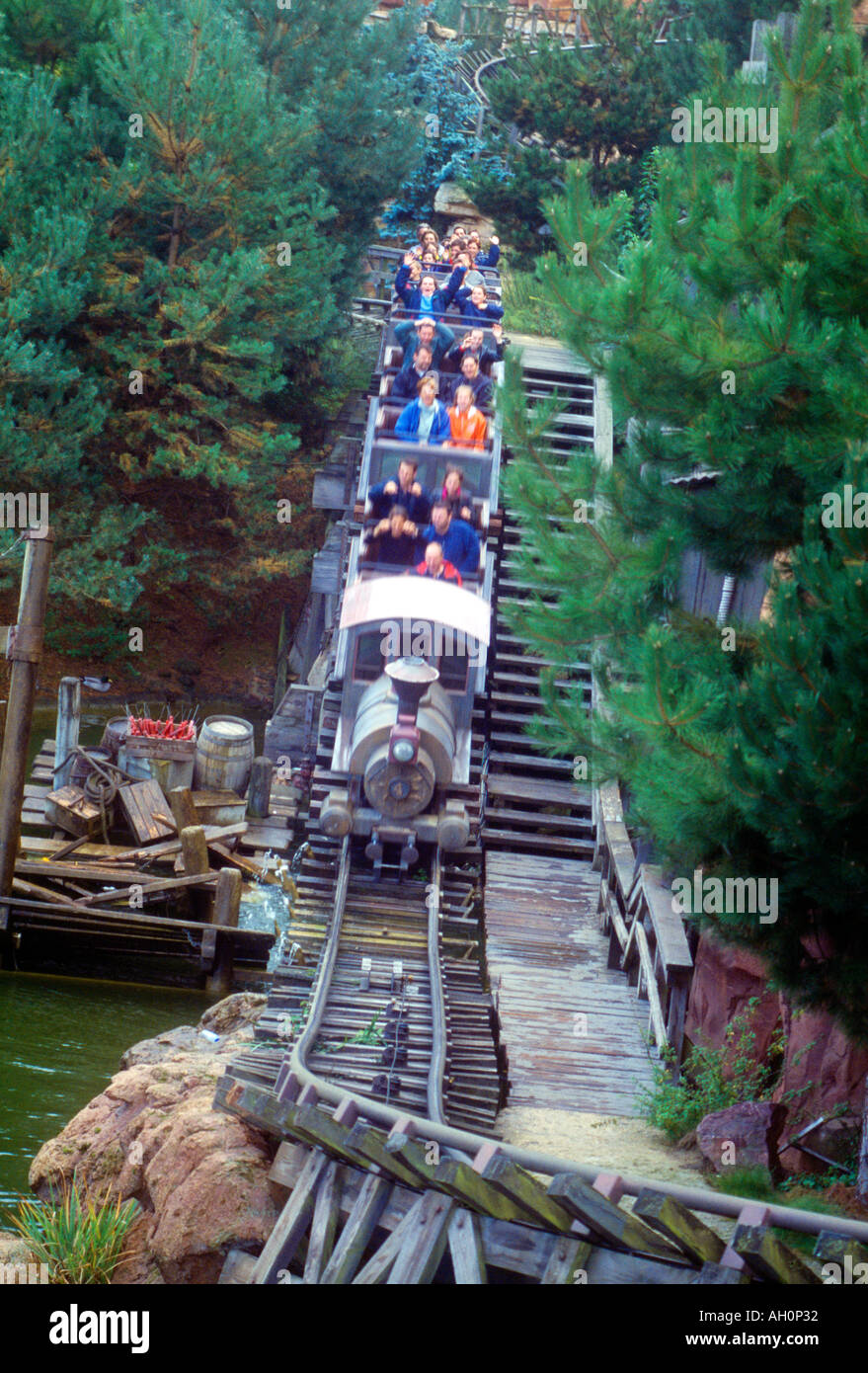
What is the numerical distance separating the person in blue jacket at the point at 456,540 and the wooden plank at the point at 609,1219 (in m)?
9.64

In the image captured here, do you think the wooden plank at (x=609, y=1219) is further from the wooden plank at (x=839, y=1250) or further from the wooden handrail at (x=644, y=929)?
the wooden handrail at (x=644, y=929)

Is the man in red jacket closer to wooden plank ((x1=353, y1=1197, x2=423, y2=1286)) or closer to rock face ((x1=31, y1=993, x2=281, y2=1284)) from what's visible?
rock face ((x1=31, y1=993, x2=281, y2=1284))

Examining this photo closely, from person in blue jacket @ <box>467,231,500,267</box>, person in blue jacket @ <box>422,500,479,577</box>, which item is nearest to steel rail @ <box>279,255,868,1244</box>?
person in blue jacket @ <box>422,500,479,577</box>

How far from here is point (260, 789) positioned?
17766 mm

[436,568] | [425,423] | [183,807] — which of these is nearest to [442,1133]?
[436,568]

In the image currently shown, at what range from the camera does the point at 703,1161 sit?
7.55 m

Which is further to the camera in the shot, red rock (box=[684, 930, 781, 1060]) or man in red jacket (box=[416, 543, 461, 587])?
man in red jacket (box=[416, 543, 461, 587])

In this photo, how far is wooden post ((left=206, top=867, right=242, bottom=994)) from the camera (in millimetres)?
14375

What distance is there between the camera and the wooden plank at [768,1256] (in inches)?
182

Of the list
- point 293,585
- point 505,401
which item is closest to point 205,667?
point 293,585

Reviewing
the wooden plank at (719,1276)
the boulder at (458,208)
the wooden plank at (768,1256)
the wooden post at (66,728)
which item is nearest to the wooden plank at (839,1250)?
the wooden plank at (768,1256)

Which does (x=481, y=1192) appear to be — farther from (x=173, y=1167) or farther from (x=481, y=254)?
(x=481, y=254)

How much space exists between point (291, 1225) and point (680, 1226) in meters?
2.20

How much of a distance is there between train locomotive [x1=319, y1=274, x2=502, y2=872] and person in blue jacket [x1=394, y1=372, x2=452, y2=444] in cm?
327
